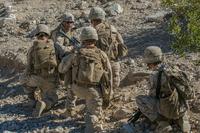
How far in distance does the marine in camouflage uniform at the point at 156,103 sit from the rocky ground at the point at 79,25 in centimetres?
20

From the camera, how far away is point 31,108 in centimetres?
1070

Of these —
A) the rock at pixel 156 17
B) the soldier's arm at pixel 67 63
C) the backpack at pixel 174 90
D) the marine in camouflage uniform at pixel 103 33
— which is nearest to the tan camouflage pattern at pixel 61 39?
the marine in camouflage uniform at pixel 103 33

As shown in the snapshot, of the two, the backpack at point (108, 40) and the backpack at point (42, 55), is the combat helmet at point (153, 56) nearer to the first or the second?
the backpack at point (108, 40)

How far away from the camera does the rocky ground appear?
9508 mm

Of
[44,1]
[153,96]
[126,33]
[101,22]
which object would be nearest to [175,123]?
[153,96]

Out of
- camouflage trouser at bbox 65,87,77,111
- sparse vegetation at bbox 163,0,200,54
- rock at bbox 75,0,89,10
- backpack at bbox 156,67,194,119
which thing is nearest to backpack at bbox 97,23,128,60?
camouflage trouser at bbox 65,87,77,111

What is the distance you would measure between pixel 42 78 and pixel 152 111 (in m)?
2.88

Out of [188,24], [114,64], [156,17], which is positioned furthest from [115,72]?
[156,17]

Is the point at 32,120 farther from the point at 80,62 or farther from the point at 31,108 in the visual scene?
the point at 80,62

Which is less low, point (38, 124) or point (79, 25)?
point (79, 25)

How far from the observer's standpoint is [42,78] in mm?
10430

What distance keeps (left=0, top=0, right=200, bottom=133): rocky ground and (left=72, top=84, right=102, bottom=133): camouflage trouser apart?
0.26 metres

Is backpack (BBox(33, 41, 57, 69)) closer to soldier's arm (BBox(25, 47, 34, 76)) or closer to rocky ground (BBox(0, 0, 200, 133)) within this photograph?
soldier's arm (BBox(25, 47, 34, 76))

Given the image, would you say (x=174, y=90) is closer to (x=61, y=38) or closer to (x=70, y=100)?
(x=70, y=100)
